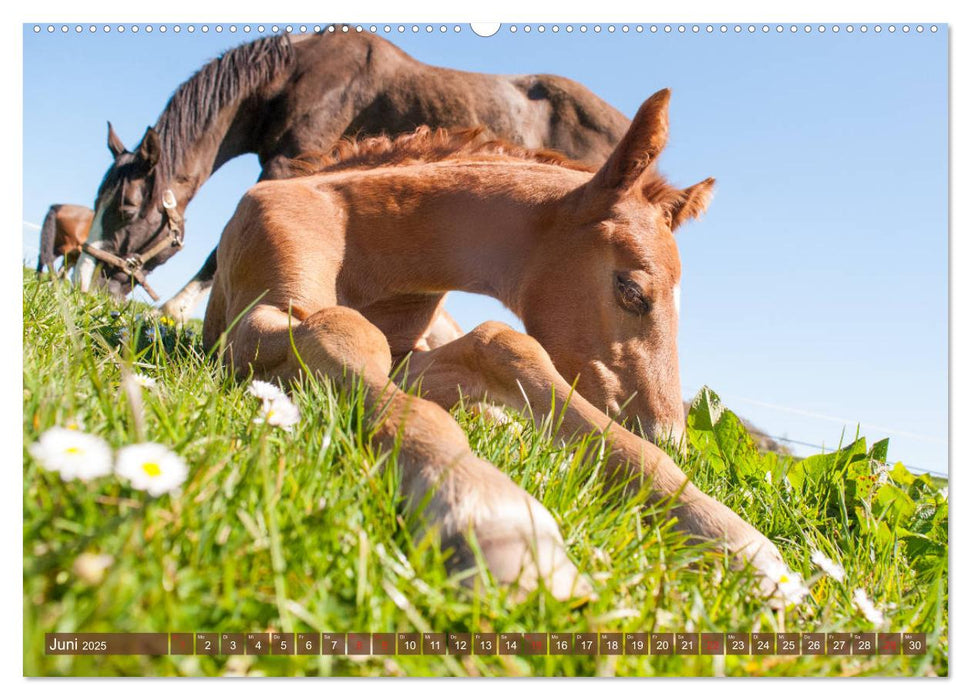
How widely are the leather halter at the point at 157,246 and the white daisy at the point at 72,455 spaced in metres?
3.54

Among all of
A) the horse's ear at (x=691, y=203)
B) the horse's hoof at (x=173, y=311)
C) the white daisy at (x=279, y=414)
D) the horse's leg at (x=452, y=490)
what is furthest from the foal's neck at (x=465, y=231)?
the horse's hoof at (x=173, y=311)

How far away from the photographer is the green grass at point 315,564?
3.23 feet

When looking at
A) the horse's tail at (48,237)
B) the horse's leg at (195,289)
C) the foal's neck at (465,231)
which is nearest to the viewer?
the foal's neck at (465,231)

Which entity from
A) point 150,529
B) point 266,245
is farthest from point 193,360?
point 150,529

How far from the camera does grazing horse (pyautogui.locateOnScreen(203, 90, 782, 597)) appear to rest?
2.63m

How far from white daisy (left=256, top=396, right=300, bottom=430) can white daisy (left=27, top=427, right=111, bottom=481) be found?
44 cm

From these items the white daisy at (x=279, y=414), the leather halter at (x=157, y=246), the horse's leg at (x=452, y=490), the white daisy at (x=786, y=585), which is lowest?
the white daisy at (x=786, y=585)

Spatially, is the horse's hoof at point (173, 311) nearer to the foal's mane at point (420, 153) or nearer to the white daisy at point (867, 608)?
the foal's mane at point (420, 153)

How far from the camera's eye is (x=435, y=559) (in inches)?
49.3

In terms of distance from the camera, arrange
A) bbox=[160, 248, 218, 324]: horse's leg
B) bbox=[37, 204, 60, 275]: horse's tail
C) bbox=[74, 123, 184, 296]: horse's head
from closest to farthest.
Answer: bbox=[37, 204, 60, 275]: horse's tail
bbox=[74, 123, 184, 296]: horse's head
bbox=[160, 248, 218, 324]: horse's leg

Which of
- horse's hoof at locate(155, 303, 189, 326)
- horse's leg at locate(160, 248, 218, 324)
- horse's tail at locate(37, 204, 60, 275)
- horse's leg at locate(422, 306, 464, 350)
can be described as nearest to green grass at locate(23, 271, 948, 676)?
horse's tail at locate(37, 204, 60, 275)

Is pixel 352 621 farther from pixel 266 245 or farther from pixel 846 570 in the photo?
pixel 266 245

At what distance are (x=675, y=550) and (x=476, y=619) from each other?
765 mm

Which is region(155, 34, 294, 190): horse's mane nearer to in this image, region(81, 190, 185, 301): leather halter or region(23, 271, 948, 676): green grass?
region(81, 190, 185, 301): leather halter
